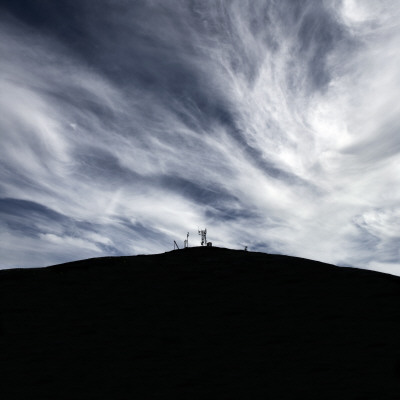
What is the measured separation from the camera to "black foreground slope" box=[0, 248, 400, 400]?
958 cm

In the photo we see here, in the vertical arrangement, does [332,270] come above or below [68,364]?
above

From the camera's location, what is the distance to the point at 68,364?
11.4 meters

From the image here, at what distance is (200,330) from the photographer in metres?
12.8

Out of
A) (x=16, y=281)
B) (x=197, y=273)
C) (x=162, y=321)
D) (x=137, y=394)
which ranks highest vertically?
(x=197, y=273)

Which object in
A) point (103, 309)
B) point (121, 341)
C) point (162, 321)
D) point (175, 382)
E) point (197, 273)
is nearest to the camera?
point (175, 382)

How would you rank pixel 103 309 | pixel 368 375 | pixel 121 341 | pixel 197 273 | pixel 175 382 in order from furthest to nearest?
pixel 197 273, pixel 103 309, pixel 121 341, pixel 175 382, pixel 368 375

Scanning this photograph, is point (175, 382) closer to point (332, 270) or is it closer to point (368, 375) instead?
point (368, 375)

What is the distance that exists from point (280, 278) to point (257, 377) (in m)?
6.87

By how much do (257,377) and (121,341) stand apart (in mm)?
5391

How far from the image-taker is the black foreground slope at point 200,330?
958 cm

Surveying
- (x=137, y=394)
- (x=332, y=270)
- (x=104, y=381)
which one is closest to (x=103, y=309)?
(x=104, y=381)

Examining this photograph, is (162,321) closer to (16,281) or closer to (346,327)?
(346,327)

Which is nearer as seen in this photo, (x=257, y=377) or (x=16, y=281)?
(x=257, y=377)

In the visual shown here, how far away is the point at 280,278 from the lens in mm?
16062
